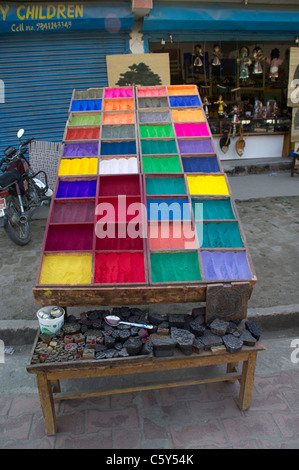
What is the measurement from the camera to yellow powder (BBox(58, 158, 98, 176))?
340cm

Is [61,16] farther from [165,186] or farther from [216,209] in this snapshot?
[216,209]

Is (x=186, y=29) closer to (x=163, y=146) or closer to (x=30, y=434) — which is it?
(x=163, y=146)

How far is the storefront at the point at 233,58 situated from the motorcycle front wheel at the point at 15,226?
4520 millimetres

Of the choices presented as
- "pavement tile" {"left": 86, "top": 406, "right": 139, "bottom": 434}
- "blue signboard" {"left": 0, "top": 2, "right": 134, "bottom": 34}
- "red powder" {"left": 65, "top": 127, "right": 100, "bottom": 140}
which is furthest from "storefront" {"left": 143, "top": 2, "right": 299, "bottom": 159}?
"pavement tile" {"left": 86, "top": 406, "right": 139, "bottom": 434}

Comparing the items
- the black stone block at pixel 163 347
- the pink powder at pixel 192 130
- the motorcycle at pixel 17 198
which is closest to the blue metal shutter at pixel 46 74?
the motorcycle at pixel 17 198

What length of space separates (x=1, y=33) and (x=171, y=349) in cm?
688

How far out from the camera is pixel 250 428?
2365mm

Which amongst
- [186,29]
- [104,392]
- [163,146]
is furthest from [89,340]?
[186,29]

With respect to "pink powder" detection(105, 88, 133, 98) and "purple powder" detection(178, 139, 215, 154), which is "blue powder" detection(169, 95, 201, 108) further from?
"purple powder" detection(178, 139, 215, 154)

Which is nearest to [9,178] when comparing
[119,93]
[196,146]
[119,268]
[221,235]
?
[119,93]

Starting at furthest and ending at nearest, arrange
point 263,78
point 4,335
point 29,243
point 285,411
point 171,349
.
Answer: point 263,78 → point 29,243 → point 4,335 → point 285,411 → point 171,349

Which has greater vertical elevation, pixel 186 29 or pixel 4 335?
pixel 186 29

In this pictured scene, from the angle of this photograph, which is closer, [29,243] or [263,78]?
[29,243]

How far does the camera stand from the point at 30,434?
7.72ft
